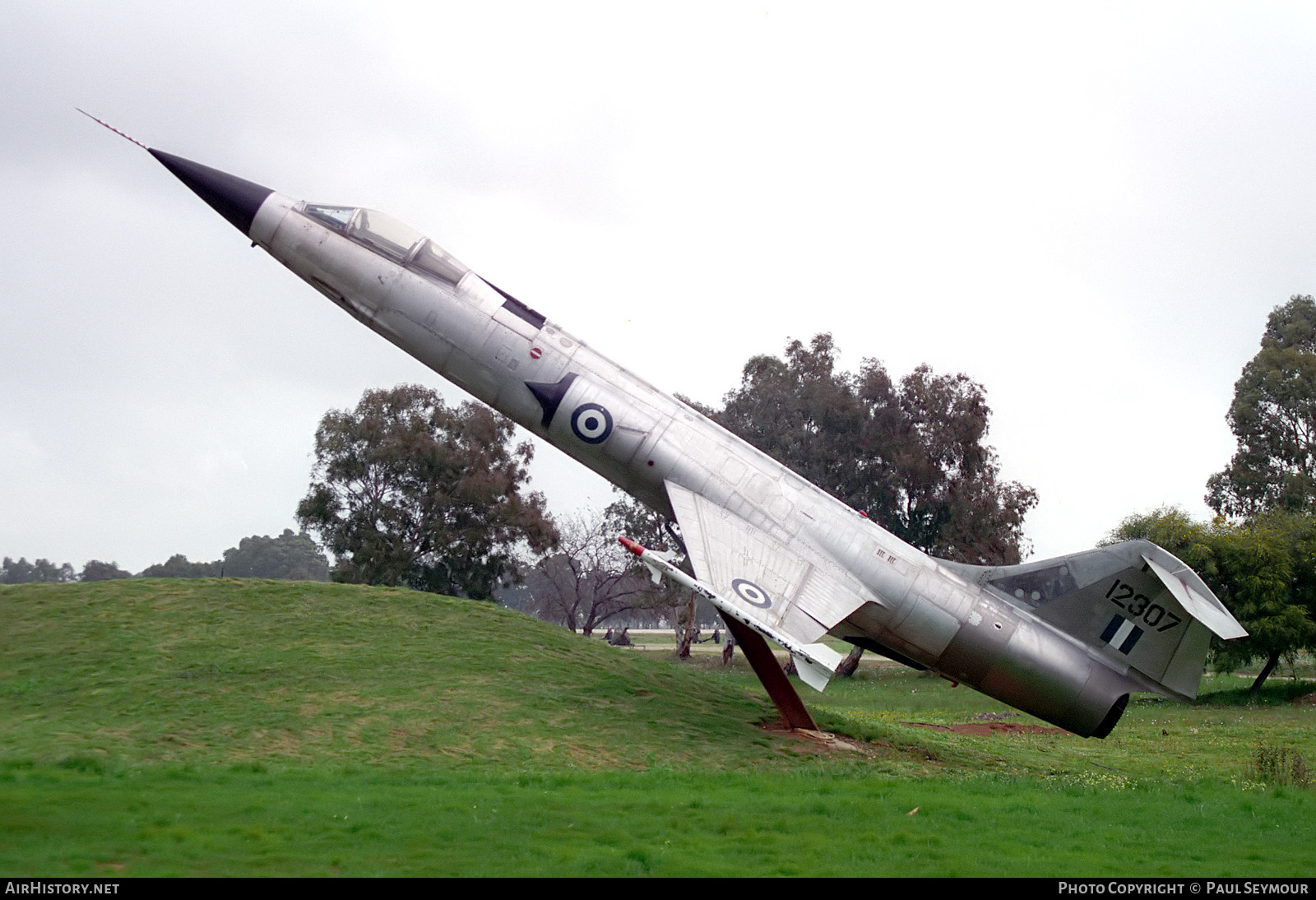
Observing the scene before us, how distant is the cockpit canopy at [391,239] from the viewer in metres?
19.0

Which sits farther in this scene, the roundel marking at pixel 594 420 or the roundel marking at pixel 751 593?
the roundel marking at pixel 594 420

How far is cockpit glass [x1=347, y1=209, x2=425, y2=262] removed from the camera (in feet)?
62.7

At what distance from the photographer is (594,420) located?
713 inches

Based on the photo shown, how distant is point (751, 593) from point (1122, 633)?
6.24 metres

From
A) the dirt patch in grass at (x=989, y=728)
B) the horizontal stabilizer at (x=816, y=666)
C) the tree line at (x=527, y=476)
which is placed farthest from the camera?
the tree line at (x=527, y=476)

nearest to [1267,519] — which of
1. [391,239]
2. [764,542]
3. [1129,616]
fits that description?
[1129,616]

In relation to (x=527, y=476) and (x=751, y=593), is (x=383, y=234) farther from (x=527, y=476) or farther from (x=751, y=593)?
(x=527, y=476)

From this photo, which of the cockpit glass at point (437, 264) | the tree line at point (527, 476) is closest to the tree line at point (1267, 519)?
the tree line at point (527, 476)

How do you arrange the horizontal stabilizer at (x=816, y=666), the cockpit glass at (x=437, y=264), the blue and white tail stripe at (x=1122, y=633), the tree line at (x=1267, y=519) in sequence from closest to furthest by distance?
the horizontal stabilizer at (x=816, y=666) < the blue and white tail stripe at (x=1122, y=633) < the cockpit glass at (x=437, y=264) < the tree line at (x=1267, y=519)

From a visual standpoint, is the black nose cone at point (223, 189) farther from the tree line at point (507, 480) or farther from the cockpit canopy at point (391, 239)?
the tree line at point (507, 480)

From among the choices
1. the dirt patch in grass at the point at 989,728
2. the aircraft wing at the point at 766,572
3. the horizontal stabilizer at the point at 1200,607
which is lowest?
the dirt patch in grass at the point at 989,728

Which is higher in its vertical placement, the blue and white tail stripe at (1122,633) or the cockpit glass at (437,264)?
the blue and white tail stripe at (1122,633)

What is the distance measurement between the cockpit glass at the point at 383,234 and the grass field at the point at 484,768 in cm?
702

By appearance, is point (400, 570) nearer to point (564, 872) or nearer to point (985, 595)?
point (985, 595)
